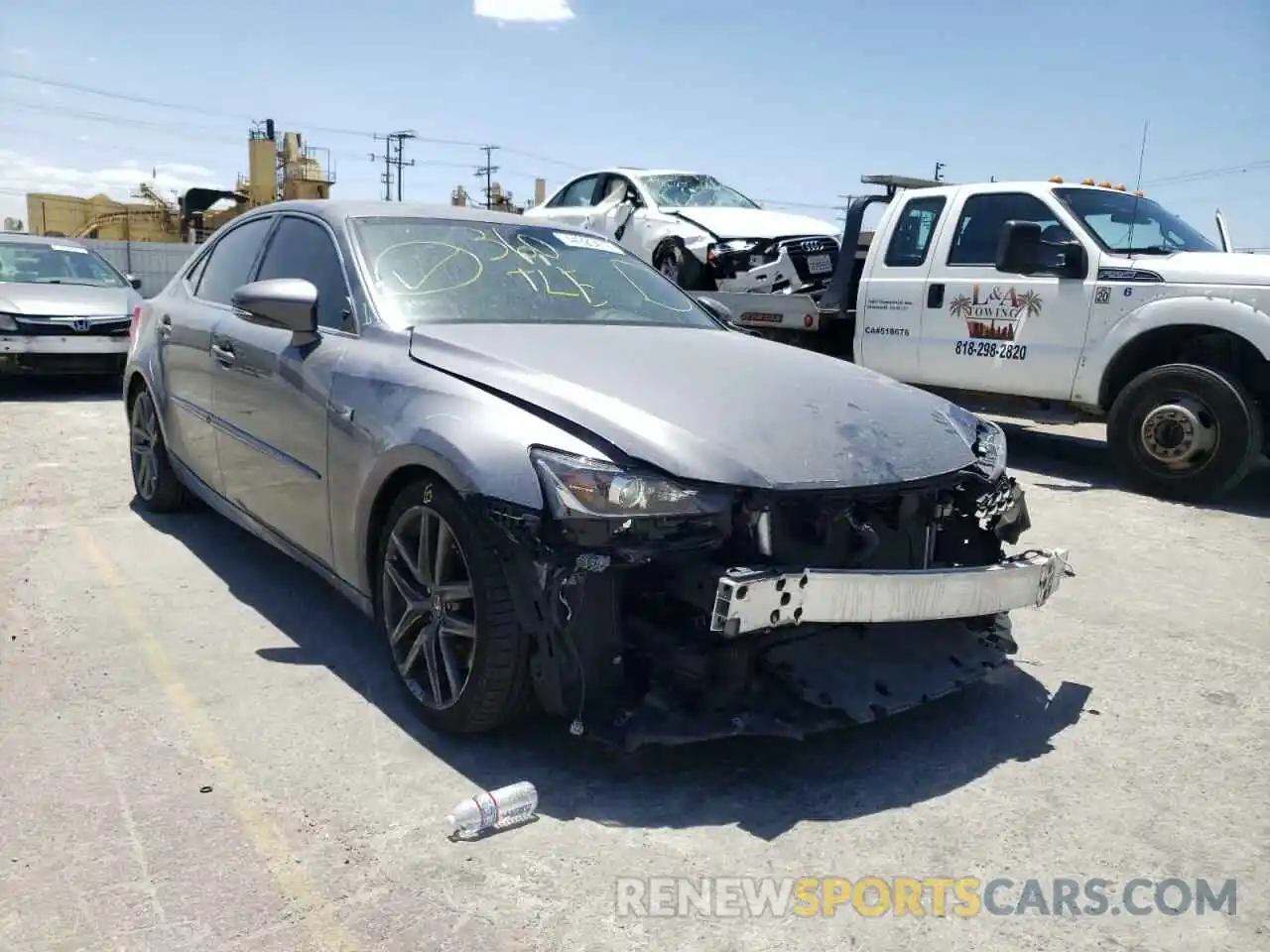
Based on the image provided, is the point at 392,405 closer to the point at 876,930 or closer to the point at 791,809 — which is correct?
the point at 791,809

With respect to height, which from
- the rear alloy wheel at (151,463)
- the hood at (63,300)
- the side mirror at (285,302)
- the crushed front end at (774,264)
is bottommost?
the rear alloy wheel at (151,463)

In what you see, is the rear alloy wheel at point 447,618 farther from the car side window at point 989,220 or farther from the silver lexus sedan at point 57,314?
the silver lexus sedan at point 57,314

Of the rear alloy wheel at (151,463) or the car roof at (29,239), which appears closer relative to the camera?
the rear alloy wheel at (151,463)

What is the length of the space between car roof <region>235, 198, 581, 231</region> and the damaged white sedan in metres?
4.21

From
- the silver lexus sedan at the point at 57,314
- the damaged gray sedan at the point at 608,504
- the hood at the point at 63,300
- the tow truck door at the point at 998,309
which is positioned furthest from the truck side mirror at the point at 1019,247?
the hood at the point at 63,300

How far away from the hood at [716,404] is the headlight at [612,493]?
2.1 inches

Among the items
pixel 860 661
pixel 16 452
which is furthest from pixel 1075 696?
pixel 16 452

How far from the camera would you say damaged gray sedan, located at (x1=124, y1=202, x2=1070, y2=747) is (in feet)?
8.62

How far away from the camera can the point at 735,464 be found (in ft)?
8.75

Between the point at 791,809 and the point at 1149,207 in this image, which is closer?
the point at 791,809

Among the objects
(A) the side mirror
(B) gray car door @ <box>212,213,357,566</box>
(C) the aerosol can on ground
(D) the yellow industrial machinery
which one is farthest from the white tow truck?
(D) the yellow industrial machinery

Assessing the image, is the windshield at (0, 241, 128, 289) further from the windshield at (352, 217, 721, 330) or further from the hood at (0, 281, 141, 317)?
the windshield at (352, 217, 721, 330)

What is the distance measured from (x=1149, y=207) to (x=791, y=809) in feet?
20.4

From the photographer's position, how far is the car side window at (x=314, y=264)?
145 inches
